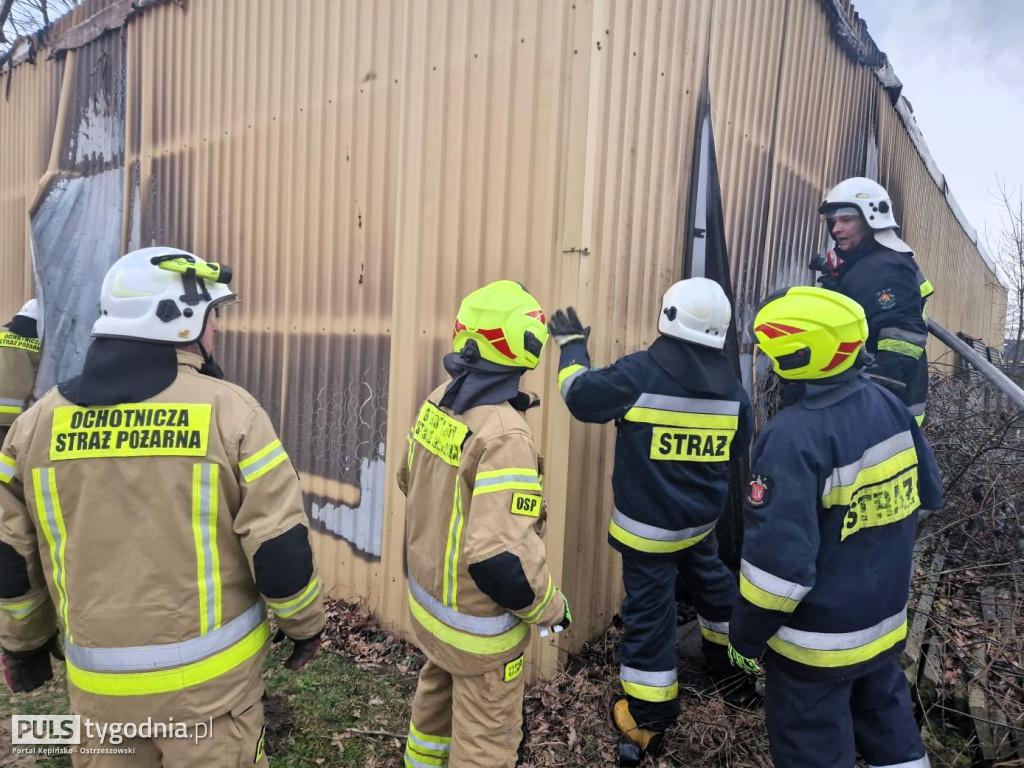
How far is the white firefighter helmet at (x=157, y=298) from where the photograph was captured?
6.68 feet

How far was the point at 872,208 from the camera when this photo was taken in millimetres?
4461

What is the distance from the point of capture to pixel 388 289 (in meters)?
4.45

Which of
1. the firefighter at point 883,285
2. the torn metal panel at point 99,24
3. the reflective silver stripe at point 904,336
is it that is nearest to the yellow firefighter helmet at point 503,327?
the firefighter at point 883,285

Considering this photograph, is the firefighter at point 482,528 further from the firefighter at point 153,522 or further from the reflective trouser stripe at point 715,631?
the reflective trouser stripe at point 715,631

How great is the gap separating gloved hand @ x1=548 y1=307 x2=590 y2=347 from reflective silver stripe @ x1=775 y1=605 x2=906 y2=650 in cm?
165

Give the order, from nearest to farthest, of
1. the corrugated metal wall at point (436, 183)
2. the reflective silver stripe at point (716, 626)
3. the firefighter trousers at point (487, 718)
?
the firefighter trousers at point (487, 718), the reflective silver stripe at point (716, 626), the corrugated metal wall at point (436, 183)

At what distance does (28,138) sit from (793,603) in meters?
10.2

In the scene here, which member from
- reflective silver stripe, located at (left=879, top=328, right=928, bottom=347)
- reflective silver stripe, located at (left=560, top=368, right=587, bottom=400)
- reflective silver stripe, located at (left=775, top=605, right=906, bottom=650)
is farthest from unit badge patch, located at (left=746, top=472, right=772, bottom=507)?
reflective silver stripe, located at (left=879, top=328, right=928, bottom=347)

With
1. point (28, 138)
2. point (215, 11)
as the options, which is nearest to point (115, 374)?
point (215, 11)

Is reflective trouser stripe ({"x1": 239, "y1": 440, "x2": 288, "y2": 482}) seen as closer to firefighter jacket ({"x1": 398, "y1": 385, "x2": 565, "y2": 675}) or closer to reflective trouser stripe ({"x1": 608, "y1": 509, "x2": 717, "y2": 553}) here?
firefighter jacket ({"x1": 398, "y1": 385, "x2": 565, "y2": 675})

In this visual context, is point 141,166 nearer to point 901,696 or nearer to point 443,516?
point 443,516

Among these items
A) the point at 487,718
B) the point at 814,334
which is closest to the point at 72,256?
the point at 487,718

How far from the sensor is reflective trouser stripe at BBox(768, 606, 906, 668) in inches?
91.4

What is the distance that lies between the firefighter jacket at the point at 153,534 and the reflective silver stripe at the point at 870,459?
1.89 meters
